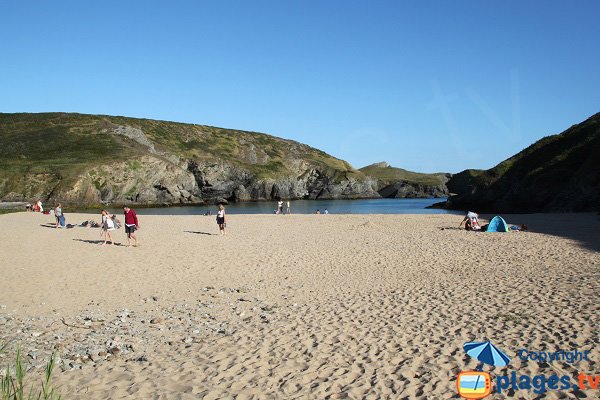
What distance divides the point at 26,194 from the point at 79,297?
71.4m

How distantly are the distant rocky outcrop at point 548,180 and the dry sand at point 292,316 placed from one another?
28.7m

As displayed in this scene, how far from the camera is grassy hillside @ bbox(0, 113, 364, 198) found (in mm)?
74875

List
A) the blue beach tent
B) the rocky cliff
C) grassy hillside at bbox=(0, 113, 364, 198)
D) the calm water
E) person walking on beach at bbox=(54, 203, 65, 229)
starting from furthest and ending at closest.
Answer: grassy hillside at bbox=(0, 113, 364, 198)
the rocky cliff
the calm water
person walking on beach at bbox=(54, 203, 65, 229)
the blue beach tent

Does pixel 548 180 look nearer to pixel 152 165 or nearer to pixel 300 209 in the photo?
pixel 300 209

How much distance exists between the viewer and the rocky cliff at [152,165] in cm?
7431

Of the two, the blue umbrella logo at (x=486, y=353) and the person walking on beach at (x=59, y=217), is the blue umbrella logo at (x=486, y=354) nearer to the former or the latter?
the blue umbrella logo at (x=486, y=353)

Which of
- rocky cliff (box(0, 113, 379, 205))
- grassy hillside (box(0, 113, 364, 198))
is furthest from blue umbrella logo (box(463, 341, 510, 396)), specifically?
grassy hillside (box(0, 113, 364, 198))

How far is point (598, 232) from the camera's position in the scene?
2266cm

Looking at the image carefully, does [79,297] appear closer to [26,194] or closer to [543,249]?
[543,249]

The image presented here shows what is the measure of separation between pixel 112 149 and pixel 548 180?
3360 inches

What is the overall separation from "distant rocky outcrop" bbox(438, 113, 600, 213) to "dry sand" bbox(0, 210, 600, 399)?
2867cm

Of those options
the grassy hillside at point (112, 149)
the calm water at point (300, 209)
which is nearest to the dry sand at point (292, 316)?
the calm water at point (300, 209)
